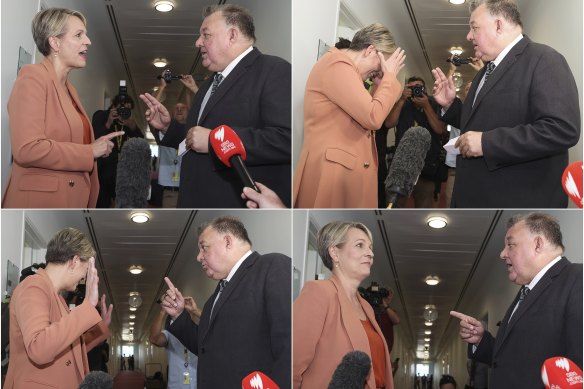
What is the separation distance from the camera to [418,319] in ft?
14.1

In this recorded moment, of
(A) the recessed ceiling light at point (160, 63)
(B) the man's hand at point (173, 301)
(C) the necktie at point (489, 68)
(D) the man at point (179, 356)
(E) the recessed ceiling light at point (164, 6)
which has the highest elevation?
(E) the recessed ceiling light at point (164, 6)

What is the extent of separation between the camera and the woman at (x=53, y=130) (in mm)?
4363

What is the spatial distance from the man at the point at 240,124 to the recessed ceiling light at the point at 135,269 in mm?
311

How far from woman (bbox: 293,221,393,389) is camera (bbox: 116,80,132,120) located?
0.96 meters

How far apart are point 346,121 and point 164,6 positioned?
0.96 meters

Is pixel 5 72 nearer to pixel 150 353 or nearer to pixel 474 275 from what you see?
pixel 150 353

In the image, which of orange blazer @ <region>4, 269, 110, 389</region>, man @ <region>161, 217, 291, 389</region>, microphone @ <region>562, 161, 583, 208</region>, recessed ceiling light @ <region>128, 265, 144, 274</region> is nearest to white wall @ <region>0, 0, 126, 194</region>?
orange blazer @ <region>4, 269, 110, 389</region>

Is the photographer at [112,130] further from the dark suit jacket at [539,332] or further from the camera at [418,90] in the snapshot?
the dark suit jacket at [539,332]

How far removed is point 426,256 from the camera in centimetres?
438

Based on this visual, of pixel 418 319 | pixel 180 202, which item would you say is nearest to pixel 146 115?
pixel 180 202

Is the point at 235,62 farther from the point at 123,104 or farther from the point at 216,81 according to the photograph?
the point at 123,104

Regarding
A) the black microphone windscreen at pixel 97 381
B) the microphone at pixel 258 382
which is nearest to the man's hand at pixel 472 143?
the microphone at pixel 258 382

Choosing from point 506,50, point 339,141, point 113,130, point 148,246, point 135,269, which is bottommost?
point 135,269

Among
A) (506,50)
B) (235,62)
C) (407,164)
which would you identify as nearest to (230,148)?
(235,62)
